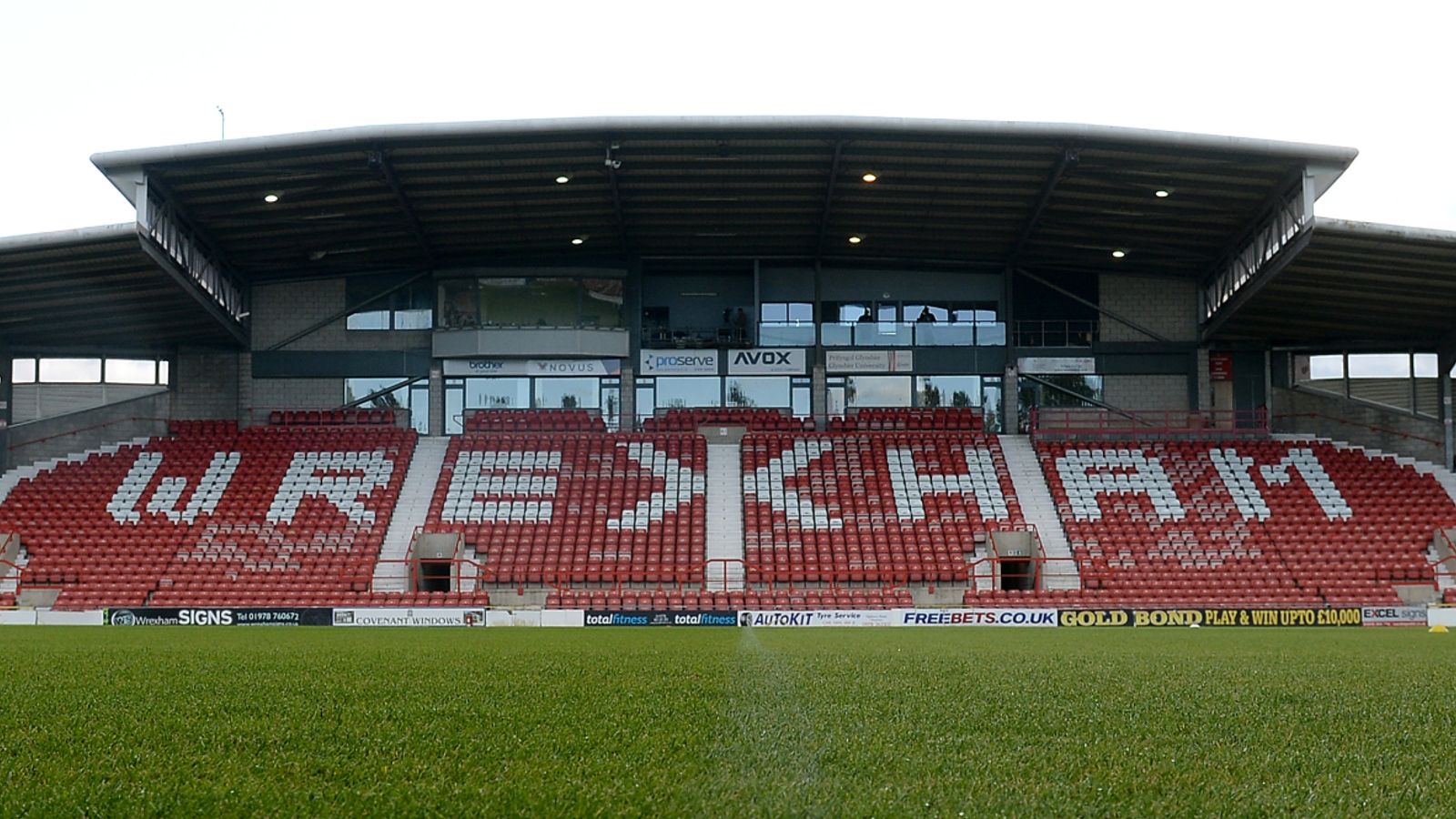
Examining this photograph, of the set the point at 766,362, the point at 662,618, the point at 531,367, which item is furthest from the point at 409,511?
the point at 766,362

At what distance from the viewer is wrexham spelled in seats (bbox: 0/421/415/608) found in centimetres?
3291

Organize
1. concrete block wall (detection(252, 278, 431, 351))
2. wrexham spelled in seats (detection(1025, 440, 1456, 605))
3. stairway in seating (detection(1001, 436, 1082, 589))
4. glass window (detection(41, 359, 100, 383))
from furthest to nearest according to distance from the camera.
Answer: concrete block wall (detection(252, 278, 431, 351)) → glass window (detection(41, 359, 100, 383)) → stairway in seating (detection(1001, 436, 1082, 589)) → wrexham spelled in seats (detection(1025, 440, 1456, 605))

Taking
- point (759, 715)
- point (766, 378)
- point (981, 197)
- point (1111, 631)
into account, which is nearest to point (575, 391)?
point (766, 378)

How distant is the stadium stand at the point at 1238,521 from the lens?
108 ft

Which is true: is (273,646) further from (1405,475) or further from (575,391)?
(1405,475)

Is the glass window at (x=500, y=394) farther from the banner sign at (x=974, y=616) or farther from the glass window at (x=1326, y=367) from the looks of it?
the glass window at (x=1326, y=367)

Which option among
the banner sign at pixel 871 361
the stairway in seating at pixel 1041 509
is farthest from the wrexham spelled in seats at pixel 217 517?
the stairway in seating at pixel 1041 509

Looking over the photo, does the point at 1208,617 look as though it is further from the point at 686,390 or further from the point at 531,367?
the point at 531,367

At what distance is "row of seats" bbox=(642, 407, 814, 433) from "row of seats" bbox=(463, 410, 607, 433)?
1775 mm

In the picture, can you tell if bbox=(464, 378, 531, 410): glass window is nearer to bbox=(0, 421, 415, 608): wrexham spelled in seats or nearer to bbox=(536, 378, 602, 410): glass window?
bbox=(536, 378, 602, 410): glass window

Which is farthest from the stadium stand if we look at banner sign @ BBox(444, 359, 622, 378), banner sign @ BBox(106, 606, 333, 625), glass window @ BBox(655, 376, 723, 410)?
banner sign @ BBox(106, 606, 333, 625)

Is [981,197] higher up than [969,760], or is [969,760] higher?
[981,197]

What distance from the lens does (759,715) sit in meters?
7.84

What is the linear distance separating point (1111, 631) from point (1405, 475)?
17544mm
